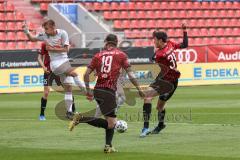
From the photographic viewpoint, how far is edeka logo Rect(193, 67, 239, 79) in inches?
1398

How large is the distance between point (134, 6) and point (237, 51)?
8.34m

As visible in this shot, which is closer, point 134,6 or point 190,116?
point 190,116

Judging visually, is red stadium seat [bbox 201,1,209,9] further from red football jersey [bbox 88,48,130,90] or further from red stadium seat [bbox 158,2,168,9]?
red football jersey [bbox 88,48,130,90]

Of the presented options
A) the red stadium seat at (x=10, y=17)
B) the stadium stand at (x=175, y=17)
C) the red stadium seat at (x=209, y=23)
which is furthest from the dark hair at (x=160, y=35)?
the red stadium seat at (x=209, y=23)

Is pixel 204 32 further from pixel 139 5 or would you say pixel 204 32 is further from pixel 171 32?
pixel 139 5

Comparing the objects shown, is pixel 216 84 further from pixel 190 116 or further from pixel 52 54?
pixel 52 54

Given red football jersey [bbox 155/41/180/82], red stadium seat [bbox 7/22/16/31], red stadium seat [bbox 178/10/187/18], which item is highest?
red football jersey [bbox 155/41/180/82]

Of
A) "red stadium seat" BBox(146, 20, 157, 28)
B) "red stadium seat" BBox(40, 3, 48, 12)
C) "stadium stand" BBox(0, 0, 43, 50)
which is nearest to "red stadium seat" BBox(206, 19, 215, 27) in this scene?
"red stadium seat" BBox(146, 20, 157, 28)

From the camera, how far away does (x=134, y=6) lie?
43.3 m

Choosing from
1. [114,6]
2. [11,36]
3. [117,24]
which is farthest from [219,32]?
[11,36]

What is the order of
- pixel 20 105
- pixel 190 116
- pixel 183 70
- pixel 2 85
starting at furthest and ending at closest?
1. pixel 183 70
2. pixel 2 85
3. pixel 20 105
4. pixel 190 116

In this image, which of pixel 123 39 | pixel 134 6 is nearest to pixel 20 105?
pixel 123 39

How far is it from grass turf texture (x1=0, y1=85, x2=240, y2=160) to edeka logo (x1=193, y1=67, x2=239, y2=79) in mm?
11458

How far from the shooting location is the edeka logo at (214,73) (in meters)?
35.5
